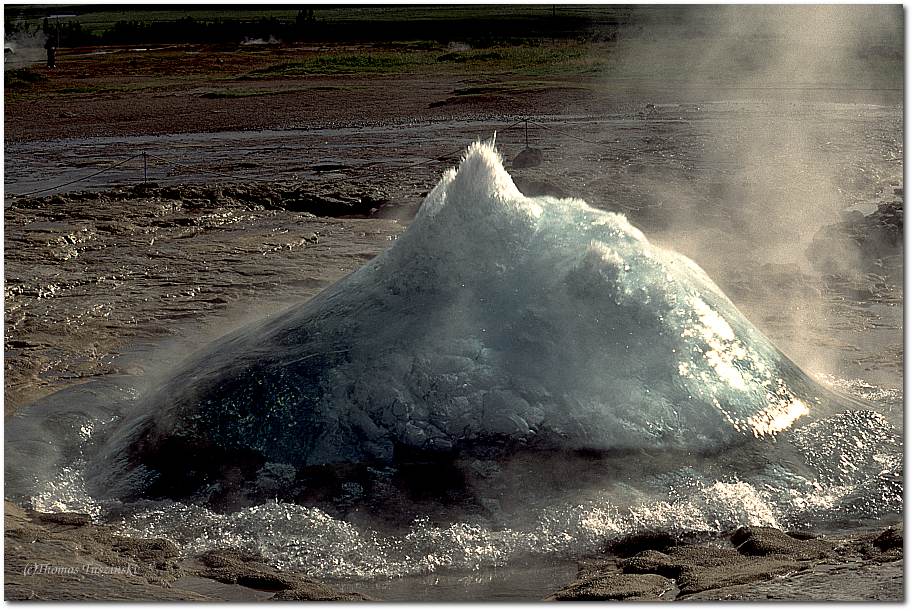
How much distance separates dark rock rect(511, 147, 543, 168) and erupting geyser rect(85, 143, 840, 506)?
261 inches

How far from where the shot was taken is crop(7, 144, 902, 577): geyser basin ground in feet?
10.8

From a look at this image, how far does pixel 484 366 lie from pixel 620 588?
0.94m

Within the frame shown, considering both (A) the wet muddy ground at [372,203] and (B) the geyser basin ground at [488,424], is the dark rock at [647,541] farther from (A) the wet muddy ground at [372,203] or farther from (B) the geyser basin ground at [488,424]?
(A) the wet muddy ground at [372,203]

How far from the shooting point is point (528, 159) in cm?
1068

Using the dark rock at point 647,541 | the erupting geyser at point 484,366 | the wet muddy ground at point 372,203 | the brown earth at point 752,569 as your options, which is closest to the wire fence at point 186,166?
the wet muddy ground at point 372,203

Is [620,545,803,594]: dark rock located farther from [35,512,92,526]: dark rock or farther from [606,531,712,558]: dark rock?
[35,512,92,526]: dark rock

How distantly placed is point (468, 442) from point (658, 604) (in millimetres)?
945

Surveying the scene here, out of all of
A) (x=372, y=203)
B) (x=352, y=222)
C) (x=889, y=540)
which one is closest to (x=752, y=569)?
(x=889, y=540)

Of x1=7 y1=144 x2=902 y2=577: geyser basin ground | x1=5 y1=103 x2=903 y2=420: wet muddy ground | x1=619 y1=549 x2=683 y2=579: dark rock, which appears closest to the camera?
x1=619 y1=549 x2=683 y2=579: dark rock

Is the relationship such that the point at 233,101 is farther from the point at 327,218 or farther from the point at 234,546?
the point at 234,546

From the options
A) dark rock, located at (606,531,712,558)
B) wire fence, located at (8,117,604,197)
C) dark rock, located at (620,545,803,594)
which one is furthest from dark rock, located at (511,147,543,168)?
dark rock, located at (620,545,803,594)

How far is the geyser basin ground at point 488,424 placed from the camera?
3.28 metres

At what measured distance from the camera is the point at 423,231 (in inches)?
152

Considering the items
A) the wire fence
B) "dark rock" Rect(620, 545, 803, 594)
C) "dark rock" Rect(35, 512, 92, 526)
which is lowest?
"dark rock" Rect(620, 545, 803, 594)
